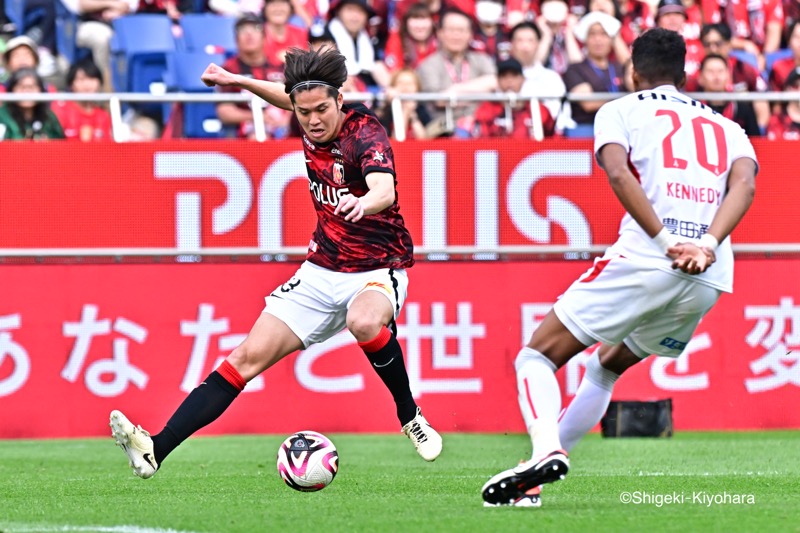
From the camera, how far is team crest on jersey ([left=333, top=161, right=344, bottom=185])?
749 centimetres

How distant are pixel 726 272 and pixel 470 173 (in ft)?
21.4

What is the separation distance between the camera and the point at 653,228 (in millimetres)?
6207

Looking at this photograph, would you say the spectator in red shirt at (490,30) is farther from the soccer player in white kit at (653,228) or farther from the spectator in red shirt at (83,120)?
the soccer player in white kit at (653,228)

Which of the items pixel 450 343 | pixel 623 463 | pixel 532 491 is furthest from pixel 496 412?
pixel 532 491

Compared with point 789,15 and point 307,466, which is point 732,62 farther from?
point 307,466

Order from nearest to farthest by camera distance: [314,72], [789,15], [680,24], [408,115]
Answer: [314,72], [408,115], [680,24], [789,15]

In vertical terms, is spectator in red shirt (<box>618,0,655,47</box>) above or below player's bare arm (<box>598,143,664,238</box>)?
above

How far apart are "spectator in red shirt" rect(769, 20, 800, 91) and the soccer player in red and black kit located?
8.94 metres

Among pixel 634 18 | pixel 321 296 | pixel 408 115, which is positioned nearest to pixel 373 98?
pixel 408 115

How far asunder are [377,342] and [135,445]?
1.34 metres

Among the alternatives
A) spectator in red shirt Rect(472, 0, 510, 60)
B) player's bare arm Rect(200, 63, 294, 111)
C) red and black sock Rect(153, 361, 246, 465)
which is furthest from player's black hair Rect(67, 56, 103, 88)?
red and black sock Rect(153, 361, 246, 465)

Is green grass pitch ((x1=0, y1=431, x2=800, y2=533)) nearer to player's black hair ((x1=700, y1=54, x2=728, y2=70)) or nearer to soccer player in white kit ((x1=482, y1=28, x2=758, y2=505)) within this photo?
soccer player in white kit ((x1=482, y1=28, x2=758, y2=505))

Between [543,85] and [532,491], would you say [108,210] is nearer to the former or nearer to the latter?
[543,85]

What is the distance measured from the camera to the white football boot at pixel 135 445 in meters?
6.89
